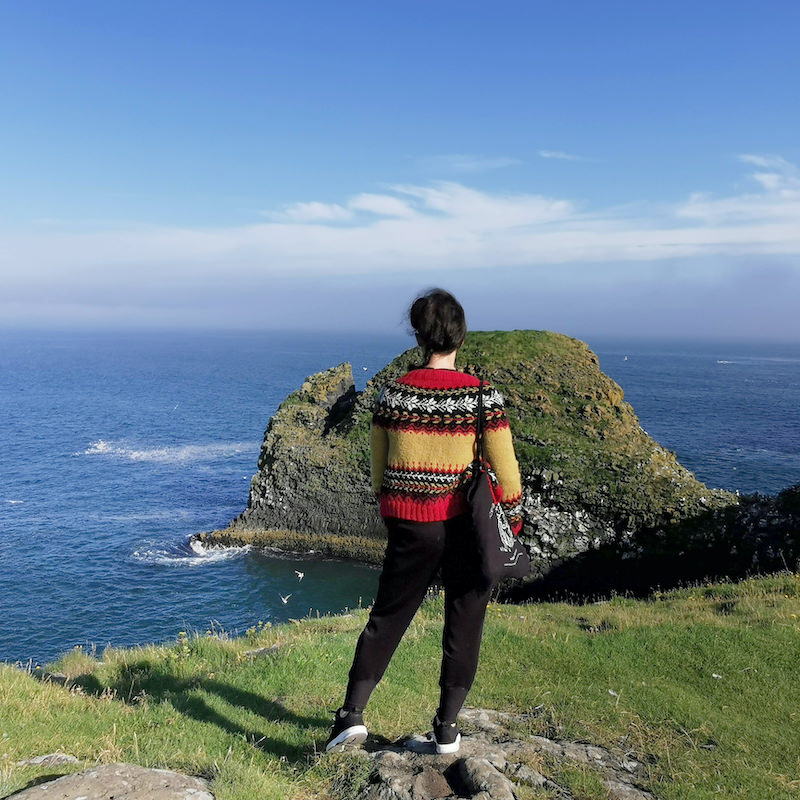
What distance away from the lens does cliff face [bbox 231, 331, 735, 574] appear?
3762cm

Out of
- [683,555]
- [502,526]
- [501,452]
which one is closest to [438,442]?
[501,452]

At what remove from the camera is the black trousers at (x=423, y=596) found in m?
4.96

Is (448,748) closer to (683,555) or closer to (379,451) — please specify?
(379,451)

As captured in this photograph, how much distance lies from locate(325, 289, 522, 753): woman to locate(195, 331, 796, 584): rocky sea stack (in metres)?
30.9

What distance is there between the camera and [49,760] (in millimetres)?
5254

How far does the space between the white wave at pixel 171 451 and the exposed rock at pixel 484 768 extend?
64.3 meters

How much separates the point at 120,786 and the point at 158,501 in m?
51.7

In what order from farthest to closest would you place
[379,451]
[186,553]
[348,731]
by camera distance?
1. [186,553]
2. [348,731]
3. [379,451]

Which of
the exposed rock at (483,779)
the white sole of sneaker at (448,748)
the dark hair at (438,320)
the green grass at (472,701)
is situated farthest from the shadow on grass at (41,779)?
the dark hair at (438,320)

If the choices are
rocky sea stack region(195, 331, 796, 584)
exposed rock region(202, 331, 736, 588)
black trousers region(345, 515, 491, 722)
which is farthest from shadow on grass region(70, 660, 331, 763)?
exposed rock region(202, 331, 736, 588)

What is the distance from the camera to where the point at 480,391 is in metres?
4.83

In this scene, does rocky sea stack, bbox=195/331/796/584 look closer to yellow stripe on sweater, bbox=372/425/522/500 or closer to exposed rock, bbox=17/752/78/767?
yellow stripe on sweater, bbox=372/425/522/500

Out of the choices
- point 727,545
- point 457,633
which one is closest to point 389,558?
point 457,633

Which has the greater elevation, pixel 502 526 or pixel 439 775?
pixel 502 526
